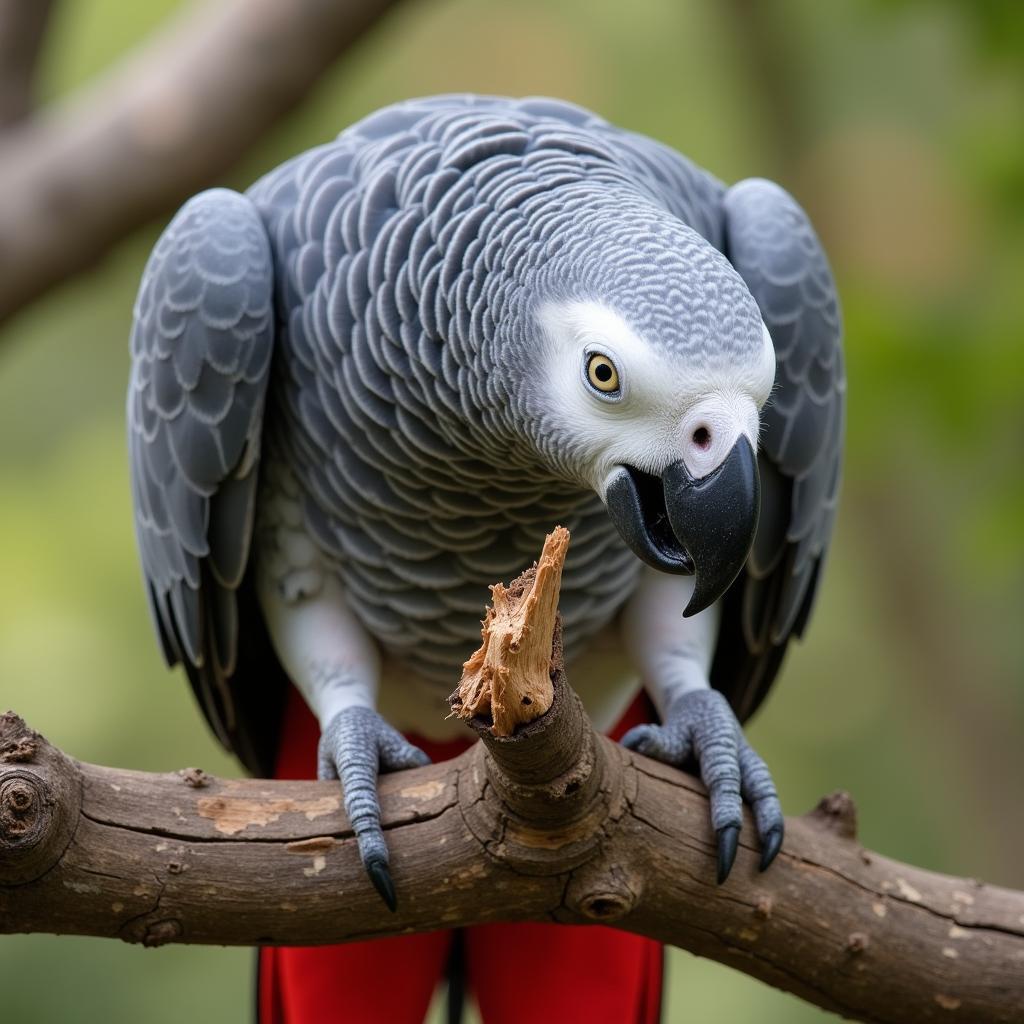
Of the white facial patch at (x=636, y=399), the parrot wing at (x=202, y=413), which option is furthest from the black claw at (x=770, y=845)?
the parrot wing at (x=202, y=413)

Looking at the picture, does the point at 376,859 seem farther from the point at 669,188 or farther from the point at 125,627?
the point at 125,627

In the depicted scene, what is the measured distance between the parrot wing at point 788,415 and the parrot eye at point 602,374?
2.48ft

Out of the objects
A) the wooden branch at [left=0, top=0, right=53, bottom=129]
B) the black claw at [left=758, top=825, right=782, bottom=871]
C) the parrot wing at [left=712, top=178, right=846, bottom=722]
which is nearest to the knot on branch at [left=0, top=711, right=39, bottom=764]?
the black claw at [left=758, top=825, right=782, bottom=871]

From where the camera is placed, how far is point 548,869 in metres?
2.01

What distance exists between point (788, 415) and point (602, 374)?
831 mm

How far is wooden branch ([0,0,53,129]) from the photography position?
3.62 metres

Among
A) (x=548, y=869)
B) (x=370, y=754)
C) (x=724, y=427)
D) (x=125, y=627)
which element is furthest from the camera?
(x=125, y=627)

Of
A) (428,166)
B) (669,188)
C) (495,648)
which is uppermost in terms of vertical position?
(669,188)

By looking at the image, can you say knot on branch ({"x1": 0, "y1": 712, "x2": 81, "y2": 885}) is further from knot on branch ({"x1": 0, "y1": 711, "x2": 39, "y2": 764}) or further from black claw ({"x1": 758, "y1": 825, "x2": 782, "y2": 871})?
black claw ({"x1": 758, "y1": 825, "x2": 782, "y2": 871})

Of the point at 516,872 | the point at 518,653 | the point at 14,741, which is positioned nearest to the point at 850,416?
the point at 516,872

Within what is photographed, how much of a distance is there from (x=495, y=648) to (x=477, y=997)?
162cm

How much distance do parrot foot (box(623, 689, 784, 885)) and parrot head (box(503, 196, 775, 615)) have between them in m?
0.51

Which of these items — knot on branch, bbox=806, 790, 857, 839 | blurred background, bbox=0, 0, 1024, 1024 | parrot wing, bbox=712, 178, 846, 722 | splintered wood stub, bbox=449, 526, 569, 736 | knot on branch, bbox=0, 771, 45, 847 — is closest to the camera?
splintered wood stub, bbox=449, 526, 569, 736

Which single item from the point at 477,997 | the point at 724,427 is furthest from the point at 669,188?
the point at 477,997
